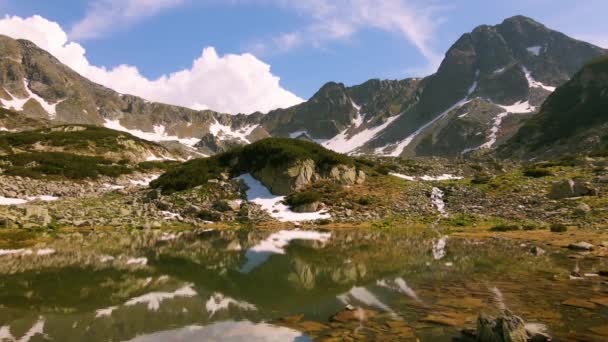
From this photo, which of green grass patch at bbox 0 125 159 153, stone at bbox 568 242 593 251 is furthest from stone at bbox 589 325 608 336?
green grass patch at bbox 0 125 159 153

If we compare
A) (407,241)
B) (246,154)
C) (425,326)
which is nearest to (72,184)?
(246,154)

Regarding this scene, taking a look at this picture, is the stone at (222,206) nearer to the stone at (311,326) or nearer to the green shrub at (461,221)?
the green shrub at (461,221)

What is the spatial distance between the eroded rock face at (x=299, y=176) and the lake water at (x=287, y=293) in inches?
1302

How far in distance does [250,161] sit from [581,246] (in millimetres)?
51318

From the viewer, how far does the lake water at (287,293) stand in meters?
10.9

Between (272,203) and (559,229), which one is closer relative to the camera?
(559,229)

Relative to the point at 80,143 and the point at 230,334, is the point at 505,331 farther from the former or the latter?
the point at 80,143

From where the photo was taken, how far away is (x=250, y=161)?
68.9m

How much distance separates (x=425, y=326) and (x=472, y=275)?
840 centimetres

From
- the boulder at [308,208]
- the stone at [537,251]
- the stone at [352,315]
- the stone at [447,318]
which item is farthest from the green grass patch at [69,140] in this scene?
the stone at [447,318]

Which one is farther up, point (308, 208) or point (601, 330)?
point (308, 208)

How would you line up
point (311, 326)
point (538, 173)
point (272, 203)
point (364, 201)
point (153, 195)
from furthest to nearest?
point (538, 173), point (153, 195), point (272, 203), point (364, 201), point (311, 326)

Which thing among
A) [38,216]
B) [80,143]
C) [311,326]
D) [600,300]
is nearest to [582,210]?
[600,300]

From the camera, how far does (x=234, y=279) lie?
18391 millimetres
